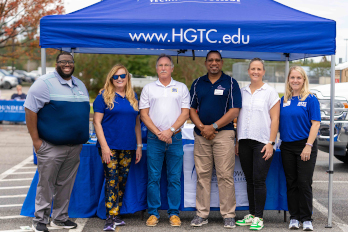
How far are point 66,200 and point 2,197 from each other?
6.93ft

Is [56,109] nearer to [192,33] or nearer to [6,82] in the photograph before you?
[192,33]


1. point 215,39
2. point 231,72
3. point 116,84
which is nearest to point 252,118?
point 215,39

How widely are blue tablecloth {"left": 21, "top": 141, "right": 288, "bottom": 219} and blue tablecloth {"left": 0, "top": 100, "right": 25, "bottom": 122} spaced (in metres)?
12.1

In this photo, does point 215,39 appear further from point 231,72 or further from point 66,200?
point 231,72

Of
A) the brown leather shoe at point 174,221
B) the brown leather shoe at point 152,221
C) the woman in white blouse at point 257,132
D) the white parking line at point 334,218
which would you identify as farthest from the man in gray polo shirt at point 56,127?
the white parking line at point 334,218

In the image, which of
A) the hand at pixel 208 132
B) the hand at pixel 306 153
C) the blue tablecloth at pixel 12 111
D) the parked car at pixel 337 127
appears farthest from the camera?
the blue tablecloth at pixel 12 111

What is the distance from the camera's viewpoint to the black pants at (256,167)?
4551 millimetres

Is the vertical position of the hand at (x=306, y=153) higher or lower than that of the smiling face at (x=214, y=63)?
lower

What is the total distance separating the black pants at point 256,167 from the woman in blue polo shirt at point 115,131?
4.16 feet

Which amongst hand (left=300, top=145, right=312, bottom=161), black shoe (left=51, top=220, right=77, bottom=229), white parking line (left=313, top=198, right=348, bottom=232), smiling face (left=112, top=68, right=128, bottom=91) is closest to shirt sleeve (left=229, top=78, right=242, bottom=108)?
hand (left=300, top=145, right=312, bottom=161)

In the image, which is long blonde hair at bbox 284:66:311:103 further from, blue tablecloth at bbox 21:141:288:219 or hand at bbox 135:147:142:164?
hand at bbox 135:147:142:164

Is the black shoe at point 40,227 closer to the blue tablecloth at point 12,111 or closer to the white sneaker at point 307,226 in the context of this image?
the white sneaker at point 307,226

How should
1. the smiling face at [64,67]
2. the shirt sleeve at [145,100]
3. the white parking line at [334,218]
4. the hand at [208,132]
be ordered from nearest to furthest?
the smiling face at [64,67], the hand at [208,132], the shirt sleeve at [145,100], the white parking line at [334,218]

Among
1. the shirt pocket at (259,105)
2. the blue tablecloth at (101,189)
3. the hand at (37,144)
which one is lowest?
the blue tablecloth at (101,189)
